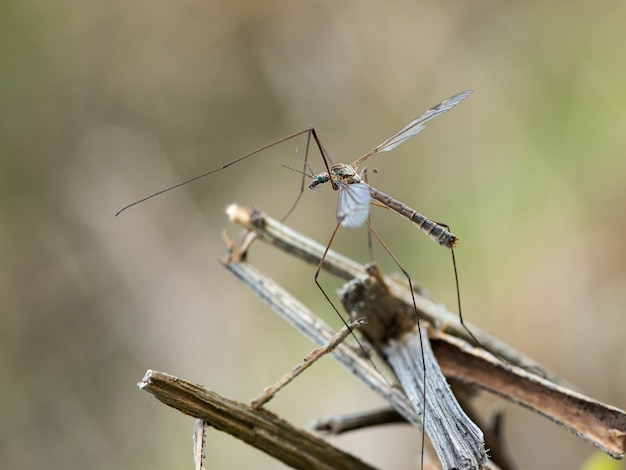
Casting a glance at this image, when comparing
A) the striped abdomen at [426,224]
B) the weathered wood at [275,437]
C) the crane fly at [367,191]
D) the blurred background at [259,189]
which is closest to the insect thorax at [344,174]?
the crane fly at [367,191]

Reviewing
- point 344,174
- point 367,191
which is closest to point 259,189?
point 344,174

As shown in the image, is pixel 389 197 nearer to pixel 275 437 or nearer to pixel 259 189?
pixel 275 437

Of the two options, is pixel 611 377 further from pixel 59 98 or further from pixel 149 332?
pixel 59 98

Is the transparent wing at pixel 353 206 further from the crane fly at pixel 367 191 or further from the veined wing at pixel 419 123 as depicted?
the veined wing at pixel 419 123

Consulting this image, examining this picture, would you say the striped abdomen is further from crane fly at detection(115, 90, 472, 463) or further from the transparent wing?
the transparent wing

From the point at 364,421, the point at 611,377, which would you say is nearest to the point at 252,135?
the point at 611,377
